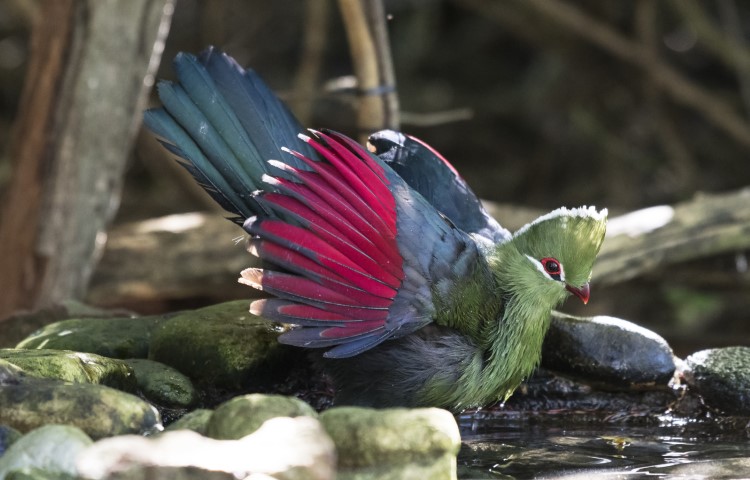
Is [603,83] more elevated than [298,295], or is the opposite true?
[603,83]

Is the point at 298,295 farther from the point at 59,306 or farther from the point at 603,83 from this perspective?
the point at 603,83

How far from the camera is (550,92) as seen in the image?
320 inches

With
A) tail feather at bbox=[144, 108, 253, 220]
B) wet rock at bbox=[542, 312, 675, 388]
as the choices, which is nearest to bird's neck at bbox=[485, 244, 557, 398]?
wet rock at bbox=[542, 312, 675, 388]

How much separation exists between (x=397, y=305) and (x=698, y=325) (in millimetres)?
5394

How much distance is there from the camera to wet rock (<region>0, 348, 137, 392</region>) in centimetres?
252

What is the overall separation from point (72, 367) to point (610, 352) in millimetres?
1639

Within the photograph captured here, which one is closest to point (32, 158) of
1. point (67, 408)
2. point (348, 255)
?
point (348, 255)

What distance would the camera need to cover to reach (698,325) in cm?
757

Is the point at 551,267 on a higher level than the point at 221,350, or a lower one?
higher

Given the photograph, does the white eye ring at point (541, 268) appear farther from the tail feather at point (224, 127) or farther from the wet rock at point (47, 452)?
the wet rock at point (47, 452)

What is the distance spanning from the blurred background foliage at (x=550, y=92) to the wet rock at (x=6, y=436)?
4376 mm

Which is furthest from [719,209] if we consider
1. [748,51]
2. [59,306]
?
[59,306]

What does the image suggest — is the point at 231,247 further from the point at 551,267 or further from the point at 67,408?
the point at 67,408

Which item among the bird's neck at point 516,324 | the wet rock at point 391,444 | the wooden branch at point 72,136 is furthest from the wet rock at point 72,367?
the wooden branch at point 72,136
